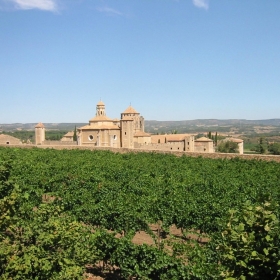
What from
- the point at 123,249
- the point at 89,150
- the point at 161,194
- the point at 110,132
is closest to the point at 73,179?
the point at 161,194

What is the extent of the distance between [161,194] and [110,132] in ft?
106

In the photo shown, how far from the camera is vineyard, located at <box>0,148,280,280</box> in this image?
478 centimetres

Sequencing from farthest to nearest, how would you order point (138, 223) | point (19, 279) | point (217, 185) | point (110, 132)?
point (110, 132), point (217, 185), point (138, 223), point (19, 279)

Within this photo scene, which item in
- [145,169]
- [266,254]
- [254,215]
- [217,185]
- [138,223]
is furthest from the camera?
[145,169]

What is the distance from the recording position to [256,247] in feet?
15.2

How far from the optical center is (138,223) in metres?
12.8

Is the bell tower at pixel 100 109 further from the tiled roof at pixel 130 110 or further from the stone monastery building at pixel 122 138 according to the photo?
the tiled roof at pixel 130 110

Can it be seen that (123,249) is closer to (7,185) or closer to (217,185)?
(7,185)

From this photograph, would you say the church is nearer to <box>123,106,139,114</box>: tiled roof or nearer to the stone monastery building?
the stone monastery building

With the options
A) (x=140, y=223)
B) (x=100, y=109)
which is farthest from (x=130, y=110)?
(x=140, y=223)

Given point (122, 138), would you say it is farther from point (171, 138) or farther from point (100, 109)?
point (100, 109)

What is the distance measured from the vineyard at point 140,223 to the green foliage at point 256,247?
1cm

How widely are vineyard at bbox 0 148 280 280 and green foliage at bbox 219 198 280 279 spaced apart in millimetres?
13

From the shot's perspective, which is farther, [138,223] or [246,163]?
[246,163]
